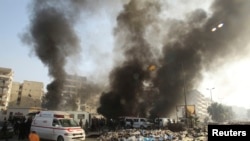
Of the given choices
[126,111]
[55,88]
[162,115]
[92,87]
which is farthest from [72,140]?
[92,87]

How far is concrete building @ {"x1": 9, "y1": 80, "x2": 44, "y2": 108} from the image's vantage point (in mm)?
77812

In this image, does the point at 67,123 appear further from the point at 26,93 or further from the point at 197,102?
the point at 197,102

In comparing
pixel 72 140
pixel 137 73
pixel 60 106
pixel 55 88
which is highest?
pixel 137 73

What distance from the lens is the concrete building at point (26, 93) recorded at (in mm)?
77812

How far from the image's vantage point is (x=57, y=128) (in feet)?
46.8

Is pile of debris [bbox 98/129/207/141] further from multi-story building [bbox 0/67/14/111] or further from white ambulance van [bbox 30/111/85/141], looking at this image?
multi-story building [bbox 0/67/14/111]

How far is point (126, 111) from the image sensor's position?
158ft

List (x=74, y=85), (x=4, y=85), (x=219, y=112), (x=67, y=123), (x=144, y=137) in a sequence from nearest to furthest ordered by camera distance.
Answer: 1. (x=144, y=137)
2. (x=67, y=123)
3. (x=4, y=85)
4. (x=219, y=112)
5. (x=74, y=85)

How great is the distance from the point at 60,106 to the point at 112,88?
496 inches

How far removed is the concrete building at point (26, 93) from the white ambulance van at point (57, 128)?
65636 mm

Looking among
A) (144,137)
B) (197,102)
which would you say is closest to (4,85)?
(144,137)

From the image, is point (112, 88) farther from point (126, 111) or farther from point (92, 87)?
point (92, 87)

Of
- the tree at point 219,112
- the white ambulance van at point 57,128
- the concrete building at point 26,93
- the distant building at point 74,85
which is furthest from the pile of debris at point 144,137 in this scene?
the concrete building at point 26,93

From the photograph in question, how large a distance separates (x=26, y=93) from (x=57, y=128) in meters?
70.8
